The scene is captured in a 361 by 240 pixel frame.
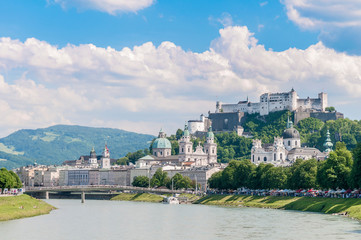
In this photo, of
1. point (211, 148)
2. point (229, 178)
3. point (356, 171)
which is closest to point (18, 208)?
point (356, 171)

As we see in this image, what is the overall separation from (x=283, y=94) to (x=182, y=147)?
30618 mm

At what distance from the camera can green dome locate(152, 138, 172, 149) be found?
643 ft

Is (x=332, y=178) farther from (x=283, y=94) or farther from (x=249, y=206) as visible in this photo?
(x=283, y=94)

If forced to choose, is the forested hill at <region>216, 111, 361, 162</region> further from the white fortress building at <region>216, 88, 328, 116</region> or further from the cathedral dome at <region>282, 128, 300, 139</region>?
the cathedral dome at <region>282, 128, 300, 139</region>

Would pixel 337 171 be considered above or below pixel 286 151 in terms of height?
below

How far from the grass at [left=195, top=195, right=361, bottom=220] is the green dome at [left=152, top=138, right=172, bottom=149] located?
84.4 m

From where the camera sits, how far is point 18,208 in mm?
71562

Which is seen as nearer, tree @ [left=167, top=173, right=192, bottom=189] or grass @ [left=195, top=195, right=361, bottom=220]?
grass @ [left=195, top=195, right=361, bottom=220]

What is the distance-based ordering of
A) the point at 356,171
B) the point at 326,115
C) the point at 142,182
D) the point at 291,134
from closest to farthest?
the point at 356,171
the point at 142,182
the point at 291,134
the point at 326,115

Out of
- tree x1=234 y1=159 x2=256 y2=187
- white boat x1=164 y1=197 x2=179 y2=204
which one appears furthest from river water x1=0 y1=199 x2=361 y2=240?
white boat x1=164 y1=197 x2=179 y2=204

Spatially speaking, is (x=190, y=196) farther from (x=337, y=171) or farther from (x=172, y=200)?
(x=337, y=171)

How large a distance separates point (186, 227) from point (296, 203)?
2364cm

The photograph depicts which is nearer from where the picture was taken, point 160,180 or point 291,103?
point 160,180

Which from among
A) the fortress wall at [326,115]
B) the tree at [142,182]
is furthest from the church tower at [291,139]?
the tree at [142,182]
